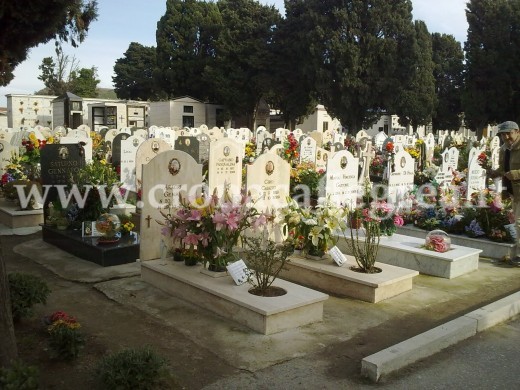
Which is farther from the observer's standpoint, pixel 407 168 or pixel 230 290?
pixel 407 168

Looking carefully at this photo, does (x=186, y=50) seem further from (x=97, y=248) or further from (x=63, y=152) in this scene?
(x=97, y=248)

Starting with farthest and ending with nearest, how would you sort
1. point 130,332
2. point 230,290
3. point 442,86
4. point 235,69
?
1. point 442,86
2. point 235,69
3. point 230,290
4. point 130,332

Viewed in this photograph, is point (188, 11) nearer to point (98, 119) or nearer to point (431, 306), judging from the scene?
point (98, 119)

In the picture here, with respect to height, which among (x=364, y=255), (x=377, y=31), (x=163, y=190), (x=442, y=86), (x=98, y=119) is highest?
(x=377, y=31)

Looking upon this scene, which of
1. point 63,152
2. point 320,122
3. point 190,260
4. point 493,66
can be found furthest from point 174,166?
point 320,122

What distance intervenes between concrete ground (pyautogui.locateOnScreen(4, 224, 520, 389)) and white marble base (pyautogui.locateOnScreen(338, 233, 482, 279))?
123mm

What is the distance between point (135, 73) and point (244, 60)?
18054mm

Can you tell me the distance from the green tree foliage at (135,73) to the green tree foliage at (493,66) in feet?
89.3

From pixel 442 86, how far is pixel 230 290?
42914 mm

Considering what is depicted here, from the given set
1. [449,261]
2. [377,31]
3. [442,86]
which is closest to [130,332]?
[449,261]

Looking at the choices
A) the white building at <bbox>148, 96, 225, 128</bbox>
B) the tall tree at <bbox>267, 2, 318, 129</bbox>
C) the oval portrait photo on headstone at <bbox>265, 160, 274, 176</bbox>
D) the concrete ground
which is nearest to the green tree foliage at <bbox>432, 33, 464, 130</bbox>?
the tall tree at <bbox>267, 2, 318, 129</bbox>

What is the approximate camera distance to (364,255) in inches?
225

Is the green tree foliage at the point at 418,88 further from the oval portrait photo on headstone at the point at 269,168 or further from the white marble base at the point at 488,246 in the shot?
the oval portrait photo on headstone at the point at 269,168

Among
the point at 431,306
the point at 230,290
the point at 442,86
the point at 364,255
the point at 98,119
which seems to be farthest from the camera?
the point at 442,86
